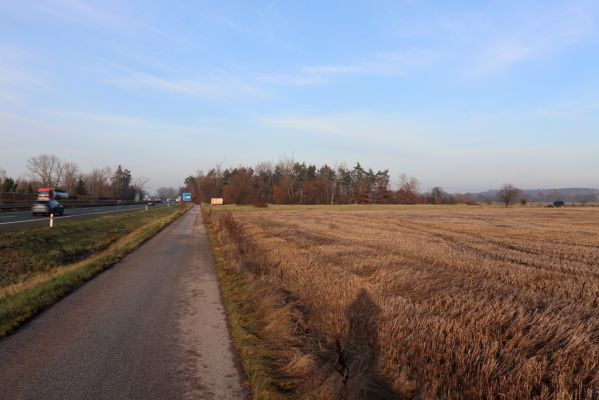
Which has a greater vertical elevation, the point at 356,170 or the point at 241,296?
the point at 356,170

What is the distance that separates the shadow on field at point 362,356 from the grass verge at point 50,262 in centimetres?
493

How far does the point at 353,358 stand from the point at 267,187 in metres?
119

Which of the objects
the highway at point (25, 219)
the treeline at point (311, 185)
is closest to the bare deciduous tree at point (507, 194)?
the treeline at point (311, 185)

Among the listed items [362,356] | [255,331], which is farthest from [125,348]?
[362,356]

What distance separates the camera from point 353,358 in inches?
179

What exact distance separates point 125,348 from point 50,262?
10.7 m

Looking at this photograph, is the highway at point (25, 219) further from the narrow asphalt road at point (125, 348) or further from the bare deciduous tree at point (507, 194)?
the bare deciduous tree at point (507, 194)

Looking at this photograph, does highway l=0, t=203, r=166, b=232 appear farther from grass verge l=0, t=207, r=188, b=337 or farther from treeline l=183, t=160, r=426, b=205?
treeline l=183, t=160, r=426, b=205

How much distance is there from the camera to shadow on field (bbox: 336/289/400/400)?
3859mm

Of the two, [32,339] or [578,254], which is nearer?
[32,339]

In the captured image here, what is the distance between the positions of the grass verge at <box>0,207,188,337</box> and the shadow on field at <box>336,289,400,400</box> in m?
4.93

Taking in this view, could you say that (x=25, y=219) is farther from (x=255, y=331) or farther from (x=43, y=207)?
(x=255, y=331)

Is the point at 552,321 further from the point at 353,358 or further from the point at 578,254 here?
the point at 578,254

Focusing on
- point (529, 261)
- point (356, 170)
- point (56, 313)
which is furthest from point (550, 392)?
point (356, 170)
